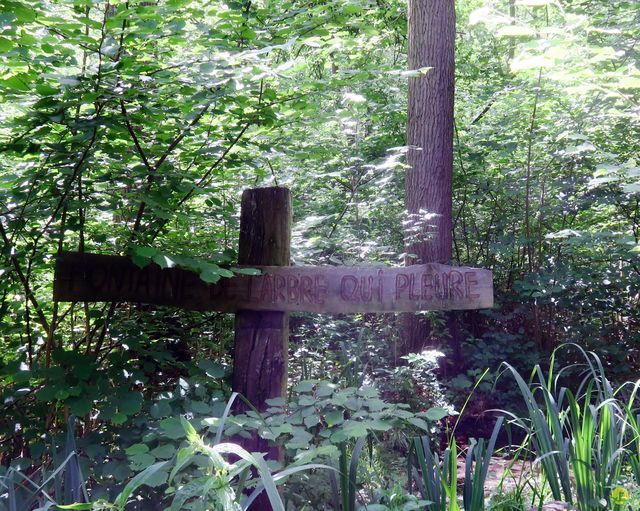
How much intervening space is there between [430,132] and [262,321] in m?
3.51

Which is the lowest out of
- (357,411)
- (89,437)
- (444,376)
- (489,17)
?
(444,376)

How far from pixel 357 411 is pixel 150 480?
750 mm

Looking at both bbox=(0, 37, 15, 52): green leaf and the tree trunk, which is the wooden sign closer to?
bbox=(0, 37, 15, 52): green leaf

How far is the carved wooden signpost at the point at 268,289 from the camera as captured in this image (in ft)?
8.32

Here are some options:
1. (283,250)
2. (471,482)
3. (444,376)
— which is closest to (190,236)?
(283,250)

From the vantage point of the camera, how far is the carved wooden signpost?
254cm

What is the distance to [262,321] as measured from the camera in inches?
103

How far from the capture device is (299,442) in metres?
1.91

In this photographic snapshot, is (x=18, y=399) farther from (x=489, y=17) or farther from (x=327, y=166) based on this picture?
(x=327, y=166)

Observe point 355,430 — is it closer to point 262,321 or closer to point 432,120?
point 262,321

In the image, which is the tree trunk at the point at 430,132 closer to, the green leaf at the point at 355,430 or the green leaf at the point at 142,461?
the green leaf at the point at 355,430

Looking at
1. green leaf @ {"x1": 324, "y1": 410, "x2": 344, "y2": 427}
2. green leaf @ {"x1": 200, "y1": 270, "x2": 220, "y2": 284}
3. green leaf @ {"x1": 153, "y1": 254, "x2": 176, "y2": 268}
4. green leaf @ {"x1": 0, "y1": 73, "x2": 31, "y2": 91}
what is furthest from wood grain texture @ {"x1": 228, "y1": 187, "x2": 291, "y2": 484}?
green leaf @ {"x1": 0, "y1": 73, "x2": 31, "y2": 91}

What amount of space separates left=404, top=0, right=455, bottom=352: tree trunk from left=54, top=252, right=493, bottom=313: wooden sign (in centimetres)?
286

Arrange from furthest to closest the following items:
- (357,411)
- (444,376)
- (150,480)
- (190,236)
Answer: (444,376) → (190,236) → (357,411) → (150,480)
